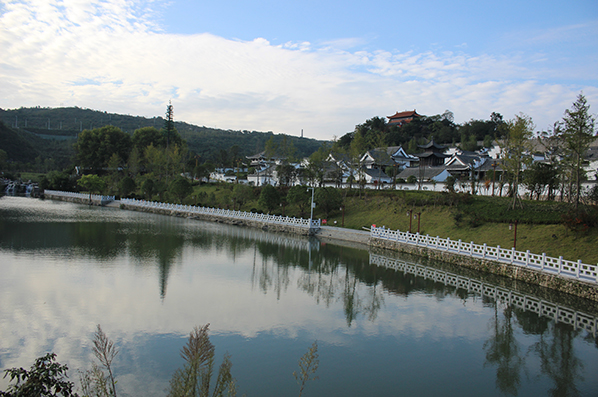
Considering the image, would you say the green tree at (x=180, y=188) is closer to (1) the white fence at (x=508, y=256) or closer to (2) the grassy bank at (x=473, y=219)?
(2) the grassy bank at (x=473, y=219)

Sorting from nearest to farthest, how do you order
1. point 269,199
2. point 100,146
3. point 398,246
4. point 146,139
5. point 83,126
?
1. point 398,246
2. point 269,199
3. point 100,146
4. point 146,139
5. point 83,126

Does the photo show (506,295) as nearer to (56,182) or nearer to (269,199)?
(269,199)

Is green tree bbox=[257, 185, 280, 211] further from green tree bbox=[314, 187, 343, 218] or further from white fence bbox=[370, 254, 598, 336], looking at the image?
white fence bbox=[370, 254, 598, 336]

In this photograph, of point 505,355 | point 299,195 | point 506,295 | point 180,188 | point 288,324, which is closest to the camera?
point 505,355

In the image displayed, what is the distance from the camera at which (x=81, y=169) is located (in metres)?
79.0

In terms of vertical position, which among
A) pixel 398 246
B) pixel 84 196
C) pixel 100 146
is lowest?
pixel 398 246

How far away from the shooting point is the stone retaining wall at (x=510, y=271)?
1717 cm

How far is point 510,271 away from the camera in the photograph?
2067 cm

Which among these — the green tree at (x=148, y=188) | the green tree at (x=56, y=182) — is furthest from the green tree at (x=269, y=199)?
the green tree at (x=56, y=182)

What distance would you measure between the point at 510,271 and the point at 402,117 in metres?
85.1

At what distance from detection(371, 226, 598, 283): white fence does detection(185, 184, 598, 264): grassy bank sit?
4.74 feet

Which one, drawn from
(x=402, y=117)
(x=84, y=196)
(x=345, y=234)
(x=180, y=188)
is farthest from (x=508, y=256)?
(x=402, y=117)

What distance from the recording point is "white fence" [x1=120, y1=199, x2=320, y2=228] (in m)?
37.3

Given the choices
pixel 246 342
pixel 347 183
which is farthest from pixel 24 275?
pixel 347 183
